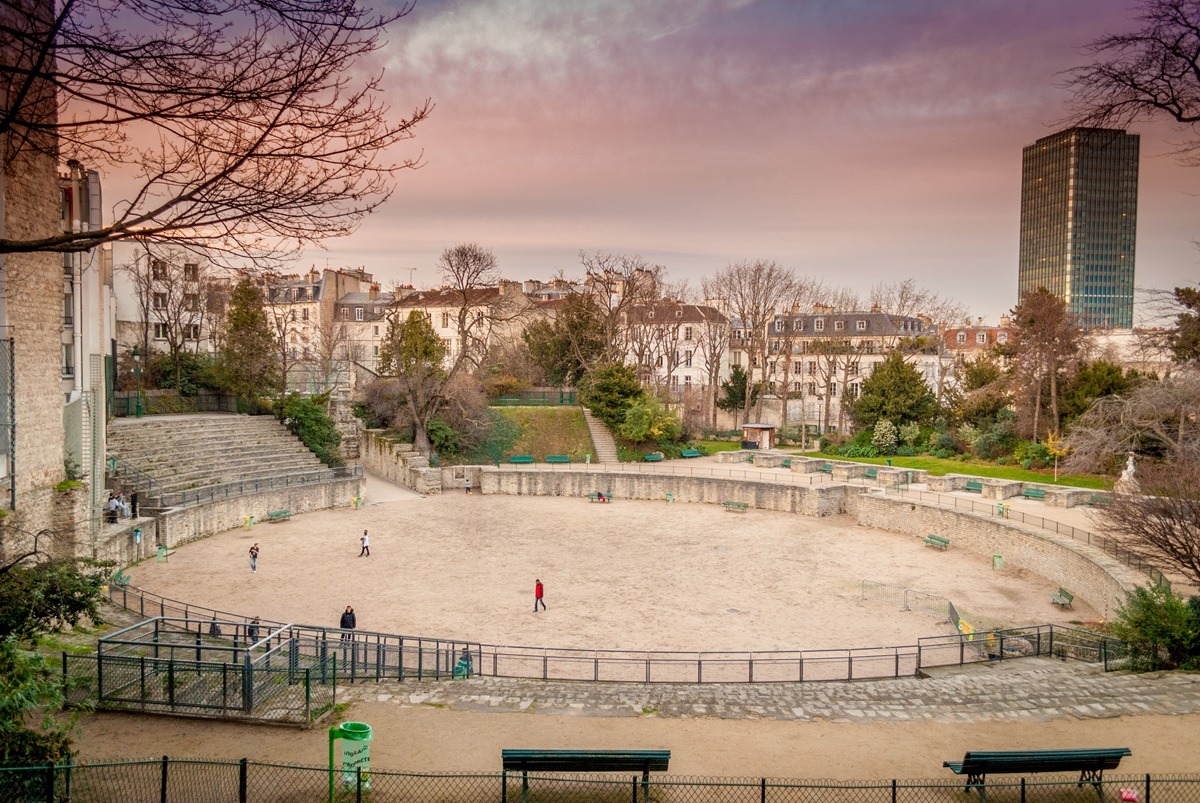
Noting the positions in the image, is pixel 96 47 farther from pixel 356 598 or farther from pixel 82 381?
pixel 82 381

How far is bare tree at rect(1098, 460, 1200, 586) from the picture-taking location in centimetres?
1471

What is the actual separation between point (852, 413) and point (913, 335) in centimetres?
2202

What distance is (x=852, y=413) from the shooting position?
4372 centimetres

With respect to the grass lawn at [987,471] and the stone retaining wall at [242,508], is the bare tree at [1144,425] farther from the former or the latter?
the stone retaining wall at [242,508]

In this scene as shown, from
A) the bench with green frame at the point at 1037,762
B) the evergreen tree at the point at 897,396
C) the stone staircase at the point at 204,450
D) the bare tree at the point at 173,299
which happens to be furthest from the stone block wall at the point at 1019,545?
the bare tree at the point at 173,299

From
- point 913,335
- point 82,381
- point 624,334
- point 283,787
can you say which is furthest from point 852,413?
point 283,787

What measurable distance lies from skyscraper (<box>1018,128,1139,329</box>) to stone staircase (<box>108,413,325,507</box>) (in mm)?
131036

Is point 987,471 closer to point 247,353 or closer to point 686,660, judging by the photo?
point 686,660

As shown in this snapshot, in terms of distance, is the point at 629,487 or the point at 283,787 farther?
the point at 629,487

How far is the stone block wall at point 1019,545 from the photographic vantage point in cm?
1892

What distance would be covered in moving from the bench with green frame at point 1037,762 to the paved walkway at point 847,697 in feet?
8.03

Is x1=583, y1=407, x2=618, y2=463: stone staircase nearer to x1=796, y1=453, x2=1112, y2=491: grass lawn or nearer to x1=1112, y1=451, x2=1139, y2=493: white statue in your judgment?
x1=796, y1=453, x2=1112, y2=491: grass lawn

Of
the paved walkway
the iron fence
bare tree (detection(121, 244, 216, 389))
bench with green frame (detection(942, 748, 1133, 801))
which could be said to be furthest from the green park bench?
bare tree (detection(121, 244, 216, 389))

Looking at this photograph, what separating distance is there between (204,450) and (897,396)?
34.3 metres
